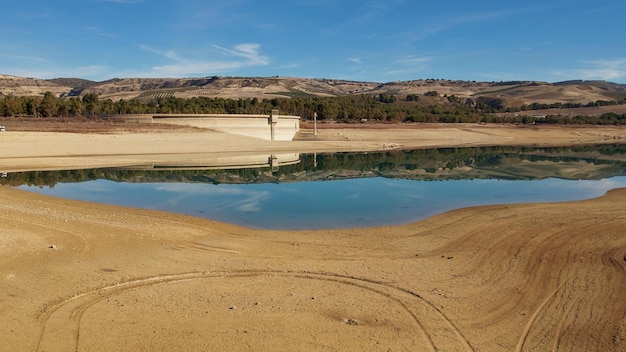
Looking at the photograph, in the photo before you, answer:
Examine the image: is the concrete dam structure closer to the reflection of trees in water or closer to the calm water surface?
the reflection of trees in water

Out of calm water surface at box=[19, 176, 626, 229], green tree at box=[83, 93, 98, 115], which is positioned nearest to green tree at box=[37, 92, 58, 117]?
green tree at box=[83, 93, 98, 115]

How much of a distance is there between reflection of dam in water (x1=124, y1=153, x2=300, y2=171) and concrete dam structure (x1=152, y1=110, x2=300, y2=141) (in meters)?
15.6

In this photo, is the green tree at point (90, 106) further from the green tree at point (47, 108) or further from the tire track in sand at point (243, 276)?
the tire track in sand at point (243, 276)

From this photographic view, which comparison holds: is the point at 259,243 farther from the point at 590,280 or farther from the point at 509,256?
the point at 590,280

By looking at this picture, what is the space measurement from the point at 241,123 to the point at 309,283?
205ft

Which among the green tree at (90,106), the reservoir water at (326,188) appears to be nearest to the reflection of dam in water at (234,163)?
the reservoir water at (326,188)

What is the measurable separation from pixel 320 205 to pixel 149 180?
47.7ft

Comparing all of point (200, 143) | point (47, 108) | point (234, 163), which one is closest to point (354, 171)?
point (234, 163)

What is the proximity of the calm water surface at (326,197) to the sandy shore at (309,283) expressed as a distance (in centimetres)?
252

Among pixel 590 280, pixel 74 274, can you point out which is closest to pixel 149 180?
pixel 74 274

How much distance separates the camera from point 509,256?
13297mm

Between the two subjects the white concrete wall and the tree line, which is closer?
the white concrete wall

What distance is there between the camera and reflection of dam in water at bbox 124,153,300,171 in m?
41.2

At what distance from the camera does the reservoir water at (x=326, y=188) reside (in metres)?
21.1
